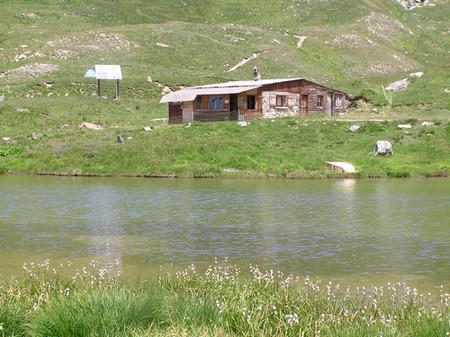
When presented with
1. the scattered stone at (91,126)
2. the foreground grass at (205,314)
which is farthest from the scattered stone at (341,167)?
the foreground grass at (205,314)

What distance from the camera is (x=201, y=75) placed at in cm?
11131

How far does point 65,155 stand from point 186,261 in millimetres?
33224

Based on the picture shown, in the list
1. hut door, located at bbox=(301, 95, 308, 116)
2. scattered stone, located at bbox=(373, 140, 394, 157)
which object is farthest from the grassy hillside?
hut door, located at bbox=(301, 95, 308, 116)

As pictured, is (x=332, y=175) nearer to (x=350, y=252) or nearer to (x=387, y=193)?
(x=387, y=193)

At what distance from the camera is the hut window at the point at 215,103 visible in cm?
6991

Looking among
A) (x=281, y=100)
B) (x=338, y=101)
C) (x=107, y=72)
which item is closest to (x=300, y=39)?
(x=107, y=72)

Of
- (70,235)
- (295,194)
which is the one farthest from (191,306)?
(295,194)

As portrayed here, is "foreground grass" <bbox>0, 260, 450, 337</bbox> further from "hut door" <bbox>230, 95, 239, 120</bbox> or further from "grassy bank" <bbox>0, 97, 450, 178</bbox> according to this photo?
"hut door" <bbox>230, 95, 239, 120</bbox>

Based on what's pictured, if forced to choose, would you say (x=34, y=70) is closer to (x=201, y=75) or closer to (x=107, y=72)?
(x=107, y=72)

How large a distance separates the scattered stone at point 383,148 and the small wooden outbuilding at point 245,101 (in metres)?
20.5

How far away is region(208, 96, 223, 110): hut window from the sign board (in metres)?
24.3

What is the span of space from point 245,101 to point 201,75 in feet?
143

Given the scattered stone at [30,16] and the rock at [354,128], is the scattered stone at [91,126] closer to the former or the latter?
the rock at [354,128]

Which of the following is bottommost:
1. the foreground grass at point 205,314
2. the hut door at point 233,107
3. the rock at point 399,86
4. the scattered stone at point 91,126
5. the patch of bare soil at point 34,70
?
the foreground grass at point 205,314
